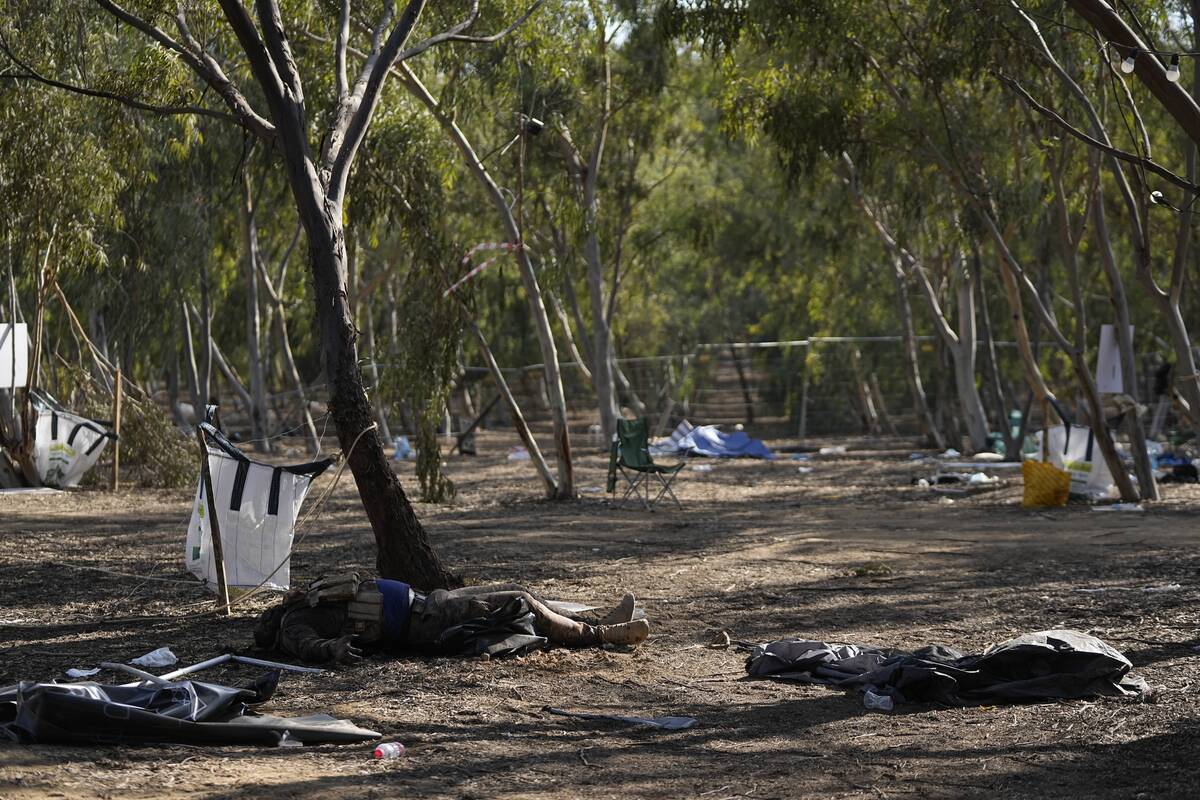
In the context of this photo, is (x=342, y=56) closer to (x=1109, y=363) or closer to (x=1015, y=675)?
(x=1015, y=675)

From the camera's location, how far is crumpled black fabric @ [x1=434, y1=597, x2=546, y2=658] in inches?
261

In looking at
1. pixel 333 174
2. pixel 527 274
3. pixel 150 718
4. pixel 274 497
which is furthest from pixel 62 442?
pixel 150 718

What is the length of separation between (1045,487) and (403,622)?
30.1 feet

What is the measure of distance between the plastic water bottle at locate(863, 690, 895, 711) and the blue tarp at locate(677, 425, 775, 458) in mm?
17790

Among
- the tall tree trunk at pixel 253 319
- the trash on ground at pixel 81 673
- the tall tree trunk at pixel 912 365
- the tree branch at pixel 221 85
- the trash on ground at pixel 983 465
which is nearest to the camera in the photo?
the trash on ground at pixel 81 673

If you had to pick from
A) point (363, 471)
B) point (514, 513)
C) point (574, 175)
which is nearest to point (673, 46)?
point (574, 175)

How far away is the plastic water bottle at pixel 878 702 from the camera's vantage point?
18.8 feet

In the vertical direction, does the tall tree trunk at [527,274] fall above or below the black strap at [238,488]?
above

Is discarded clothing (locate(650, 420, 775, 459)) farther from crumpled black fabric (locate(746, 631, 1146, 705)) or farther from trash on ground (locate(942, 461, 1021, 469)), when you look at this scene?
crumpled black fabric (locate(746, 631, 1146, 705))

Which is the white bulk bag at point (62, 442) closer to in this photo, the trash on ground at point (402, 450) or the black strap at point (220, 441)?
the trash on ground at point (402, 450)

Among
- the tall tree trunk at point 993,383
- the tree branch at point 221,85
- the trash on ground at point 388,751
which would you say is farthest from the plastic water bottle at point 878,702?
the tall tree trunk at point 993,383

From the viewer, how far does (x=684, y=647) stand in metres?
7.16

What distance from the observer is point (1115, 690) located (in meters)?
5.75

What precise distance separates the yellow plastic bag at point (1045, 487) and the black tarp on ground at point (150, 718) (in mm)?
10345
